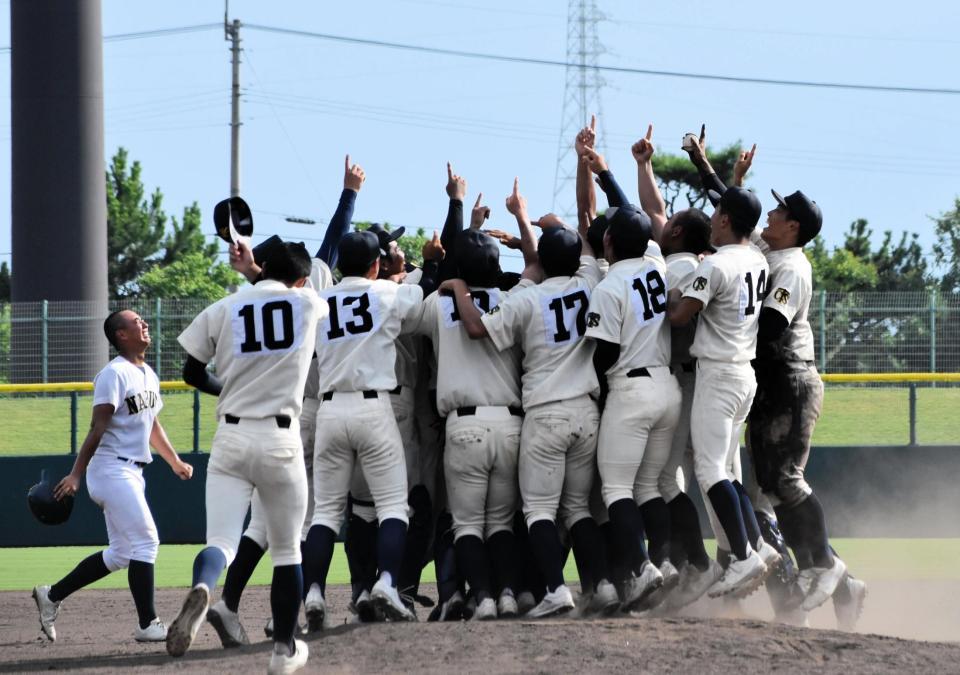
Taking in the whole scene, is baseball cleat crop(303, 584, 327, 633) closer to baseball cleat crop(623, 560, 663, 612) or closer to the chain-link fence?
baseball cleat crop(623, 560, 663, 612)

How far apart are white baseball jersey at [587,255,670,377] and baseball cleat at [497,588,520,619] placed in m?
1.24

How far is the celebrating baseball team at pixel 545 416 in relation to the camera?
6.98 metres

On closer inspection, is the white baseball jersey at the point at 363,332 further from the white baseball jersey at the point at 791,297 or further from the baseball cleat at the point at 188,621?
the white baseball jersey at the point at 791,297

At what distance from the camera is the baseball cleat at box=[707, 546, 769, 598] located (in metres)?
6.77

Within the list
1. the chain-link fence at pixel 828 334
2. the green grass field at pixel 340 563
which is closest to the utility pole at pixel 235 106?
the chain-link fence at pixel 828 334

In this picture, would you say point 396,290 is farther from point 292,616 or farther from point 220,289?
point 220,289

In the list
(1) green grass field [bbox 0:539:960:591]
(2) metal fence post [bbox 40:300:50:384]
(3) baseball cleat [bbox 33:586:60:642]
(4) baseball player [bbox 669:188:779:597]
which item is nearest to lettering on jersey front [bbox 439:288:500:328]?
(4) baseball player [bbox 669:188:779:597]

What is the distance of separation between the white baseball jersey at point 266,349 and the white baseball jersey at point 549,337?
1.12 meters

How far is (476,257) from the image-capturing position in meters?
7.20

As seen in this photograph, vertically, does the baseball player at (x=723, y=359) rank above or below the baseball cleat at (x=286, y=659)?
above

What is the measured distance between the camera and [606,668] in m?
5.79

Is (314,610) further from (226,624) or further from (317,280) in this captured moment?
(317,280)

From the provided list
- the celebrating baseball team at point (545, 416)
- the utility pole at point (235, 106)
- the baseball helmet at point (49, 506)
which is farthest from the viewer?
the utility pole at point (235, 106)

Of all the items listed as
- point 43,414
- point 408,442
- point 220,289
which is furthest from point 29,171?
point 220,289
